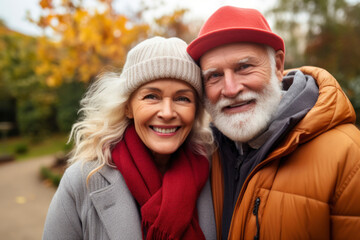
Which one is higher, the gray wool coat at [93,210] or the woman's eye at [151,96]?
the woman's eye at [151,96]

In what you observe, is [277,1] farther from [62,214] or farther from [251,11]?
[62,214]

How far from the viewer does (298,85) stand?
1.72 m

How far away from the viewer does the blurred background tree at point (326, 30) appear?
8711mm

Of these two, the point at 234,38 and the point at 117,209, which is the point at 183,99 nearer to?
the point at 234,38

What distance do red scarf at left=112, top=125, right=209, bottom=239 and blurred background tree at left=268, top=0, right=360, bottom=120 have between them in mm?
8128

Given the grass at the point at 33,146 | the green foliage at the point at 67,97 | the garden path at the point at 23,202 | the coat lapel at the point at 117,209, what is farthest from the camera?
the green foliage at the point at 67,97

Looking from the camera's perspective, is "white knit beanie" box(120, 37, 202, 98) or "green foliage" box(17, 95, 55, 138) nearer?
"white knit beanie" box(120, 37, 202, 98)

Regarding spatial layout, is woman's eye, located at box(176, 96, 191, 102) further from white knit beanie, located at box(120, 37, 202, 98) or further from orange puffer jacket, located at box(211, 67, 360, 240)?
orange puffer jacket, located at box(211, 67, 360, 240)

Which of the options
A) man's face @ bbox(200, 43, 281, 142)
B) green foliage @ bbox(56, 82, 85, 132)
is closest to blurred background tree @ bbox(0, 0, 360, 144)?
green foliage @ bbox(56, 82, 85, 132)

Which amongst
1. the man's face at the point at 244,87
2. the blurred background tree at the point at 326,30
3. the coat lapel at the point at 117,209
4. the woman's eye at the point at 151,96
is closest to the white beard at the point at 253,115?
the man's face at the point at 244,87

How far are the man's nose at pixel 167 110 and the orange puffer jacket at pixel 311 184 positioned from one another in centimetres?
71

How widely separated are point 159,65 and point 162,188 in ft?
3.04

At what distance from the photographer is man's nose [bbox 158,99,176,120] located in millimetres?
1734

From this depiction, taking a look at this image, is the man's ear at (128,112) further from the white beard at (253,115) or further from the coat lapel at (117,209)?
the white beard at (253,115)
